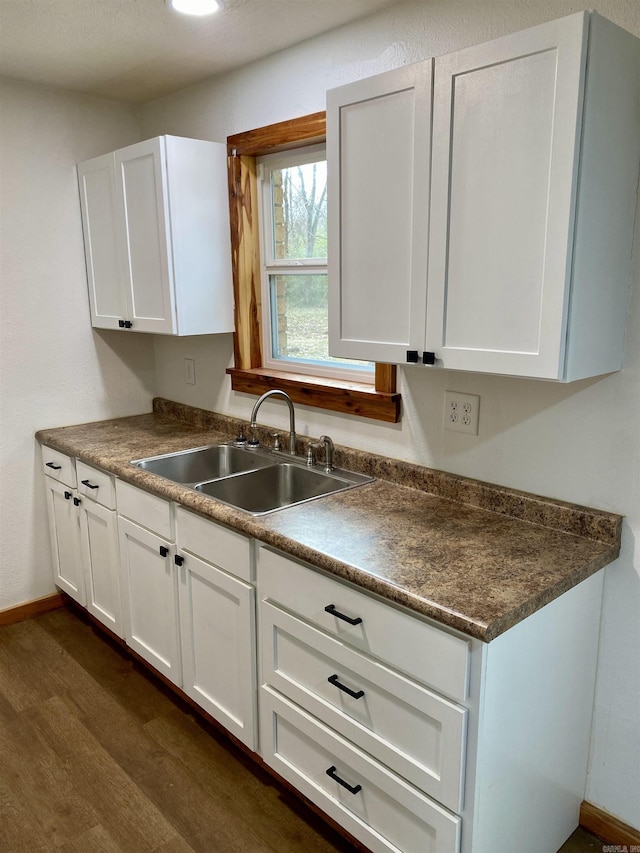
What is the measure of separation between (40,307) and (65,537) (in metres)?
1.03

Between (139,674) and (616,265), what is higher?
(616,265)

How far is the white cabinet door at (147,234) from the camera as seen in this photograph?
7.92ft

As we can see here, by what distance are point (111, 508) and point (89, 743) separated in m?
0.82

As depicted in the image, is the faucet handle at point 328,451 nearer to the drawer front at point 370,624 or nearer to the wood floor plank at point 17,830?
the drawer front at point 370,624

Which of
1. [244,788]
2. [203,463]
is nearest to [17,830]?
[244,788]

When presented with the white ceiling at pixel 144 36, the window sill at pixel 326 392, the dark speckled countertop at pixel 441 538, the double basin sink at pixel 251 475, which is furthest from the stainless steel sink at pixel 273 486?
the white ceiling at pixel 144 36

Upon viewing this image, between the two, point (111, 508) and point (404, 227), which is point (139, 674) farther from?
point (404, 227)

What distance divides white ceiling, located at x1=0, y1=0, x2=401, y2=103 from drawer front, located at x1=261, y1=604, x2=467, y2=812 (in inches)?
70.5

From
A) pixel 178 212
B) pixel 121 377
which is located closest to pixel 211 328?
pixel 178 212

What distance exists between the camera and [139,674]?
8.45ft

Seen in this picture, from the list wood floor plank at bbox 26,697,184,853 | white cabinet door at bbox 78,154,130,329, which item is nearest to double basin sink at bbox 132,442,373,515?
white cabinet door at bbox 78,154,130,329

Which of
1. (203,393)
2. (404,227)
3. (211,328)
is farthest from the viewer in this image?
Result: (203,393)

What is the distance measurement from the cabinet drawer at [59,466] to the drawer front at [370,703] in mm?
1298

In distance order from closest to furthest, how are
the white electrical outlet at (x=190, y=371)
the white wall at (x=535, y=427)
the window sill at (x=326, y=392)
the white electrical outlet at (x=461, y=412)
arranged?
the white wall at (x=535, y=427) → the white electrical outlet at (x=461, y=412) → the window sill at (x=326, y=392) → the white electrical outlet at (x=190, y=371)
